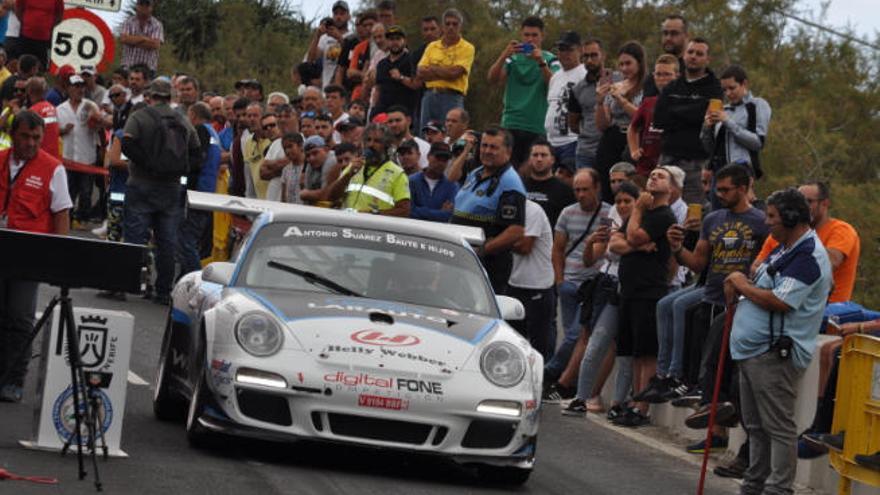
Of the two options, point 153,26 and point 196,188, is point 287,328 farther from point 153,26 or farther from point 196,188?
point 153,26

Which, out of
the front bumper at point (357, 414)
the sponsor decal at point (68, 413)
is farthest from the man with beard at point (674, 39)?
the sponsor decal at point (68, 413)

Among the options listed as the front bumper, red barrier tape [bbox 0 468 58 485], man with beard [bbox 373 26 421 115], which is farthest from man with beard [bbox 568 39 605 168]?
red barrier tape [bbox 0 468 58 485]

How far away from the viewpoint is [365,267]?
1359 centimetres

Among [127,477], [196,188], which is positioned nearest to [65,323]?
[127,477]

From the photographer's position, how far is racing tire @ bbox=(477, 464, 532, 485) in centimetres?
1258

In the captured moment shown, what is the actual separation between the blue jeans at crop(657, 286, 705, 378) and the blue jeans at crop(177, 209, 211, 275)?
7.63 m

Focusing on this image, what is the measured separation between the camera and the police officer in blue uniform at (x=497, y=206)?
57.6 ft

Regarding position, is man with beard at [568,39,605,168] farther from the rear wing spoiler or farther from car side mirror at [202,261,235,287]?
car side mirror at [202,261,235,287]

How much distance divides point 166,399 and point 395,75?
11.5 meters

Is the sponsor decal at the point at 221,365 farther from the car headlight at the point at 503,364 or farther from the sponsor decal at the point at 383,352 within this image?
the car headlight at the point at 503,364

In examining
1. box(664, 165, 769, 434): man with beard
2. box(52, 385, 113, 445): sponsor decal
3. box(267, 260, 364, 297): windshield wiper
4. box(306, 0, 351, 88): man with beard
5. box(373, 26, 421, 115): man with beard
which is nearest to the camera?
box(52, 385, 113, 445): sponsor decal

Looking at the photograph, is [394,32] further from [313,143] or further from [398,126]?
[398,126]

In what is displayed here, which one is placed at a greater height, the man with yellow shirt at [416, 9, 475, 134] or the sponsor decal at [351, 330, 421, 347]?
the man with yellow shirt at [416, 9, 475, 134]

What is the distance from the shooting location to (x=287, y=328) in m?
12.4
